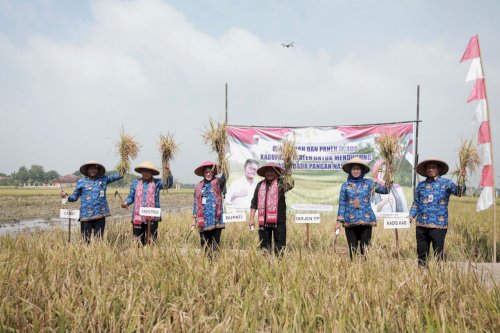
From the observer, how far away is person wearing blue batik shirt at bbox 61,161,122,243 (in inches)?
215

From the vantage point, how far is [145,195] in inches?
213

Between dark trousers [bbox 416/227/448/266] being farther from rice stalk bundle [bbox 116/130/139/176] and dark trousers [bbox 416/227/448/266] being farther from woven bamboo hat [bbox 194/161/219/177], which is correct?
rice stalk bundle [bbox 116/130/139/176]

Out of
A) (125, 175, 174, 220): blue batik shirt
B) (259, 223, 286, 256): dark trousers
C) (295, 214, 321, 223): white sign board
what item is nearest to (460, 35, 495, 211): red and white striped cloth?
(295, 214, 321, 223): white sign board

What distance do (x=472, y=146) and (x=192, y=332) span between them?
4681mm

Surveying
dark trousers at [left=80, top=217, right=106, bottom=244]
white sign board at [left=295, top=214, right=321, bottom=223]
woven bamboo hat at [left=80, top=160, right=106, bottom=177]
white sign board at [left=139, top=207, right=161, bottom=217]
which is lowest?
dark trousers at [left=80, top=217, right=106, bottom=244]

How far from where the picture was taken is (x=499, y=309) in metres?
2.46

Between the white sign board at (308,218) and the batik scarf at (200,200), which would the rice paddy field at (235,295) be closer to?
the batik scarf at (200,200)

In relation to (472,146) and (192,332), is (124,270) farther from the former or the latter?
(472,146)

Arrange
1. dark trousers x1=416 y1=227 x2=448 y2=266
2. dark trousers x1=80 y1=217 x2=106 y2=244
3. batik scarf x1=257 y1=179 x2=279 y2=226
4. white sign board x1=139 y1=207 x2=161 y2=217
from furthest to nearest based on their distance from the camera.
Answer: dark trousers x1=80 y1=217 x2=106 y2=244, white sign board x1=139 y1=207 x2=161 y2=217, batik scarf x1=257 y1=179 x2=279 y2=226, dark trousers x1=416 y1=227 x2=448 y2=266

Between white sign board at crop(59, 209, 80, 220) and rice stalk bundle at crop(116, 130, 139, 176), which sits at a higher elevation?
rice stalk bundle at crop(116, 130, 139, 176)

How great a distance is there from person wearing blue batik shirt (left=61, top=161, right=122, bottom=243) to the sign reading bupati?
3796 millimetres

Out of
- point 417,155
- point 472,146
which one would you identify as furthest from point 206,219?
point 417,155

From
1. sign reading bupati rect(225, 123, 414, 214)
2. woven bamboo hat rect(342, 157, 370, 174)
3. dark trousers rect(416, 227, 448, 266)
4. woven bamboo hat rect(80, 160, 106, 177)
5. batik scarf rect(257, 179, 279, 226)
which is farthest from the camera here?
sign reading bupati rect(225, 123, 414, 214)

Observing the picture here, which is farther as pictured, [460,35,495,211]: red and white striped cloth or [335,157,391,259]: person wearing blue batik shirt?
[460,35,495,211]: red and white striped cloth
